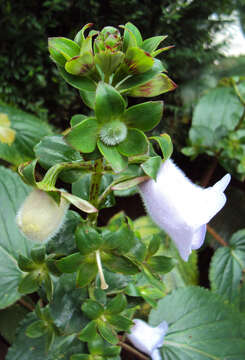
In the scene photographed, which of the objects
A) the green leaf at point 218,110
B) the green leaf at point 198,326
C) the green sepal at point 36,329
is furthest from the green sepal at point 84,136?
the green leaf at point 218,110

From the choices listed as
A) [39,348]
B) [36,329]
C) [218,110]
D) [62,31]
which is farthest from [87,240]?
[218,110]

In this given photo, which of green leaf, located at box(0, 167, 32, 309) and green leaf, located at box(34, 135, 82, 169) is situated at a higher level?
green leaf, located at box(34, 135, 82, 169)

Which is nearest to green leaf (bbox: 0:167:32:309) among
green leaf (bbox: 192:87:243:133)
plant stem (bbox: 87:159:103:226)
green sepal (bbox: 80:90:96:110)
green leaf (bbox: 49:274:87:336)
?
green leaf (bbox: 49:274:87:336)

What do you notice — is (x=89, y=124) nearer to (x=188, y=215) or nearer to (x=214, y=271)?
(x=188, y=215)

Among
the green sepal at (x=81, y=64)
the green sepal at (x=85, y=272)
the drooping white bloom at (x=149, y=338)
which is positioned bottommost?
the drooping white bloom at (x=149, y=338)

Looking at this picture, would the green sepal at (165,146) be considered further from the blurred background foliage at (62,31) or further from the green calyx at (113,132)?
the blurred background foliage at (62,31)

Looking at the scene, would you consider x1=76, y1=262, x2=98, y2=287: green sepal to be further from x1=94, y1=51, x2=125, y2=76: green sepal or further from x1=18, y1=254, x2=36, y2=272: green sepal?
x1=94, y1=51, x2=125, y2=76: green sepal
